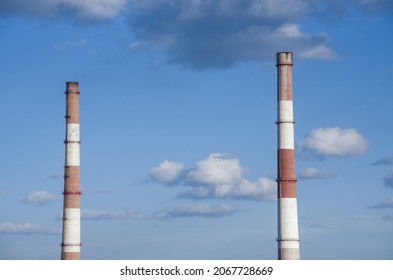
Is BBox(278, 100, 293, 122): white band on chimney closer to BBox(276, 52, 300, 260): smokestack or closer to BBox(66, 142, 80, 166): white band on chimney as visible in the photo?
BBox(276, 52, 300, 260): smokestack

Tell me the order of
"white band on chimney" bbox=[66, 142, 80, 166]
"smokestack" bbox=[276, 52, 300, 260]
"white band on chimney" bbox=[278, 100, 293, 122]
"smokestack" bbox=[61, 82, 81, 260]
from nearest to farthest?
"smokestack" bbox=[276, 52, 300, 260] → "white band on chimney" bbox=[278, 100, 293, 122] → "smokestack" bbox=[61, 82, 81, 260] → "white band on chimney" bbox=[66, 142, 80, 166]

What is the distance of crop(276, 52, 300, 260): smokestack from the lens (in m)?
36.3

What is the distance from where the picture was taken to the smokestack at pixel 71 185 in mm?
39375

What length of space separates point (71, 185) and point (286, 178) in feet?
28.4

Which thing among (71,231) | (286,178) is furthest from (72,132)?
(286,178)

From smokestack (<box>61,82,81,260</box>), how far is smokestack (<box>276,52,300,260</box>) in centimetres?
817

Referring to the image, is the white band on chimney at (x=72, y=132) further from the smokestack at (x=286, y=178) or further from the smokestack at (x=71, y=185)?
the smokestack at (x=286, y=178)

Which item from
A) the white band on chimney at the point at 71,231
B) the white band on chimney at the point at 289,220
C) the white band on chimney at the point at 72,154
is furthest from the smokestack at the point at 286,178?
the white band on chimney at the point at 72,154

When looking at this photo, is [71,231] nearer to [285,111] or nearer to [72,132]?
[72,132]

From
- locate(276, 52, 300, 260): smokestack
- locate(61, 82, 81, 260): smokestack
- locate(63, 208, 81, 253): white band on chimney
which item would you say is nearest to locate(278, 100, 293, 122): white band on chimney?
locate(276, 52, 300, 260): smokestack

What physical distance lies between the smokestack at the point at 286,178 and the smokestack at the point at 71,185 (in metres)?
8.17

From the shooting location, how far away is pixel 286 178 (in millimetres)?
36281
